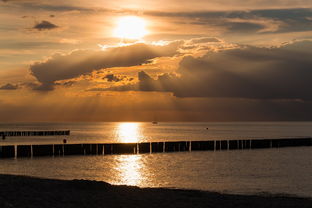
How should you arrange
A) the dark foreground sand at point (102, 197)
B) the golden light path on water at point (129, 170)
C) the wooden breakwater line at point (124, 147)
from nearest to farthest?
the dark foreground sand at point (102, 197), the golden light path on water at point (129, 170), the wooden breakwater line at point (124, 147)

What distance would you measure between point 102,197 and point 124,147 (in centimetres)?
4246

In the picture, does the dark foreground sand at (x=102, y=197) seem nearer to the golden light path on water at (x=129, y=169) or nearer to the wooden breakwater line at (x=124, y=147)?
the golden light path on water at (x=129, y=169)

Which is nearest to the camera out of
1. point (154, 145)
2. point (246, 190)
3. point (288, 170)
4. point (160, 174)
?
point (246, 190)

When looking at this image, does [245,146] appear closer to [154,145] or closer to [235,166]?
[154,145]

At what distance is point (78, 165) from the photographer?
4778 cm

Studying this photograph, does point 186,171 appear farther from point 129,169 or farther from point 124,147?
point 124,147

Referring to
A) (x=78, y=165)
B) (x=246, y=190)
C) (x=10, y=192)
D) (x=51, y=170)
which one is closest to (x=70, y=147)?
(x=78, y=165)

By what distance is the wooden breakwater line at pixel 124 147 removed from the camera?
55.4m

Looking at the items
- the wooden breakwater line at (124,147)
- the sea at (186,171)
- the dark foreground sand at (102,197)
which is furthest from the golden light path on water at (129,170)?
the dark foreground sand at (102,197)

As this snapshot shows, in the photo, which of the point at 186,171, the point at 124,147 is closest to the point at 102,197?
the point at 186,171

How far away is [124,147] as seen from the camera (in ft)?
208

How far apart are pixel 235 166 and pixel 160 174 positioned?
34.5 feet

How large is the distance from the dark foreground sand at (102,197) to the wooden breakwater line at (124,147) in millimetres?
31197

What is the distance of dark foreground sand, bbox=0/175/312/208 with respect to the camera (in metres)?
19.2
